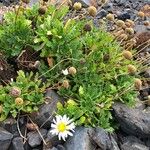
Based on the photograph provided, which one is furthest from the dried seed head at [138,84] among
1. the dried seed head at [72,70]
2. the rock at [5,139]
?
the rock at [5,139]

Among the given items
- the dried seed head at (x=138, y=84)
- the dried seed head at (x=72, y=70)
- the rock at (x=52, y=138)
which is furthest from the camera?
the dried seed head at (x=138, y=84)

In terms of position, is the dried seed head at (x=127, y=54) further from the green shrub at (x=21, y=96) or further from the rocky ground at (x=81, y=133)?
the green shrub at (x=21, y=96)

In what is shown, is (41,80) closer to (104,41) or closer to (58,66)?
(58,66)

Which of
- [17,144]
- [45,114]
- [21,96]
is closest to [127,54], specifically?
[45,114]

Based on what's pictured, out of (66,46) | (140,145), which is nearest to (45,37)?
(66,46)

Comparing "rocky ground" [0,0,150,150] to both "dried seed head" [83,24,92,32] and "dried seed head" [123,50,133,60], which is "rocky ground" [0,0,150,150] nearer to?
"dried seed head" [123,50,133,60]

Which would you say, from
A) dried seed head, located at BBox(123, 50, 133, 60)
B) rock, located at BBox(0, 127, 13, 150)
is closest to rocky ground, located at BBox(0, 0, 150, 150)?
rock, located at BBox(0, 127, 13, 150)
